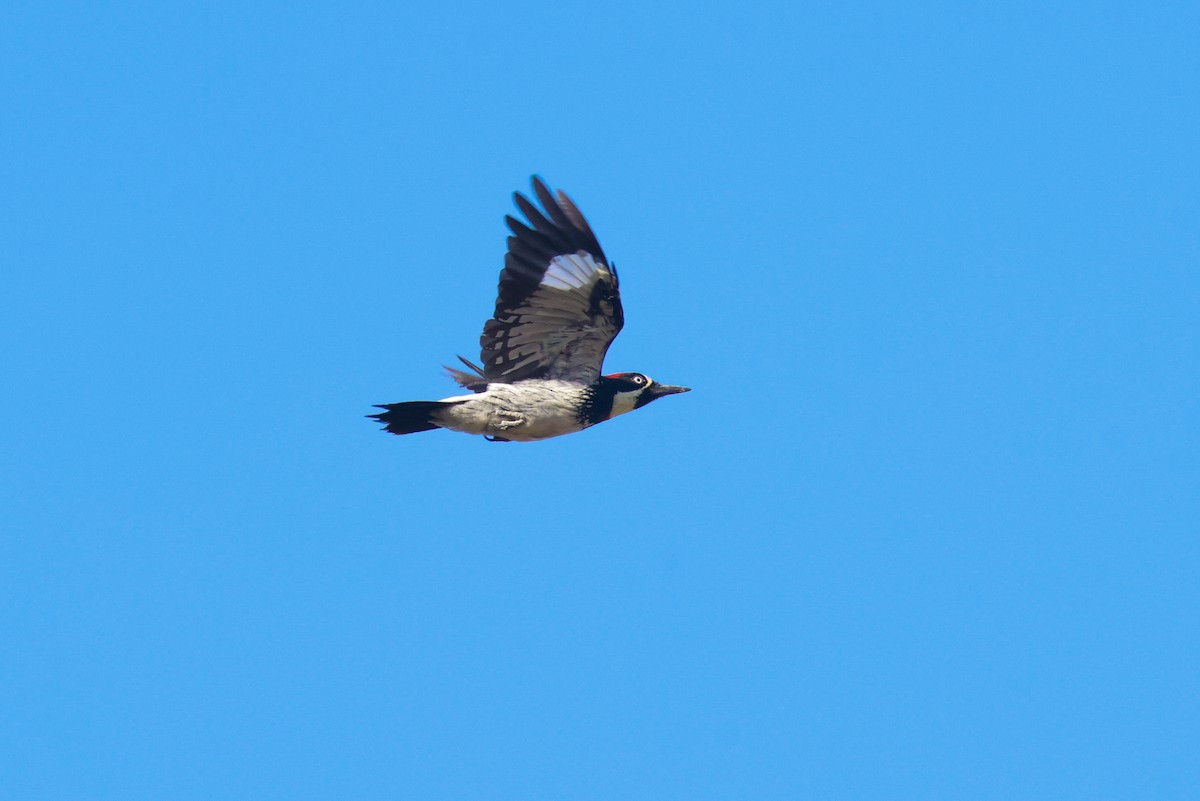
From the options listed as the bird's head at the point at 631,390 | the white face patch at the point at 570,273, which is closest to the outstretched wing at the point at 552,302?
the white face patch at the point at 570,273

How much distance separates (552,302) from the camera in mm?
15758

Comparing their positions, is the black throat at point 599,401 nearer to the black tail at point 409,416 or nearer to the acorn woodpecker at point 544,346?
the acorn woodpecker at point 544,346

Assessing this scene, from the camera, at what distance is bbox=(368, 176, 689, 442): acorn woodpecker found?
615 inches

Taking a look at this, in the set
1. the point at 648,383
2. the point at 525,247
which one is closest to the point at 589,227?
the point at 525,247

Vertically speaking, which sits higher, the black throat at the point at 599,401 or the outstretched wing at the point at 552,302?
the outstretched wing at the point at 552,302

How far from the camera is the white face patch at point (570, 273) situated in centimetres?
1565

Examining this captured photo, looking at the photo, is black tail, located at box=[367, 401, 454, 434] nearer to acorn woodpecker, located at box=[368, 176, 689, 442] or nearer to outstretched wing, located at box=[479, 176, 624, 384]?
acorn woodpecker, located at box=[368, 176, 689, 442]

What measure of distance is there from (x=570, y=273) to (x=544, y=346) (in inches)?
32.2

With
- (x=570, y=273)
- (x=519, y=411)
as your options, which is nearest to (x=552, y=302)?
(x=570, y=273)

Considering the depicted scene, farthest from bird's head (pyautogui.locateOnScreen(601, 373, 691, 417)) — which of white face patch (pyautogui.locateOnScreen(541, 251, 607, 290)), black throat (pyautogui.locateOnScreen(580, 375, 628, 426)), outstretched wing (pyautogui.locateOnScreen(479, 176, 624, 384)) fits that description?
white face patch (pyautogui.locateOnScreen(541, 251, 607, 290))

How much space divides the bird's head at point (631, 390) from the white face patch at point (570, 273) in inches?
40.3

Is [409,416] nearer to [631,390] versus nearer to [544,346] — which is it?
[544,346]

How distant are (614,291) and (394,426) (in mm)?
2232

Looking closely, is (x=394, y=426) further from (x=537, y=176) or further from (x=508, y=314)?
(x=537, y=176)
